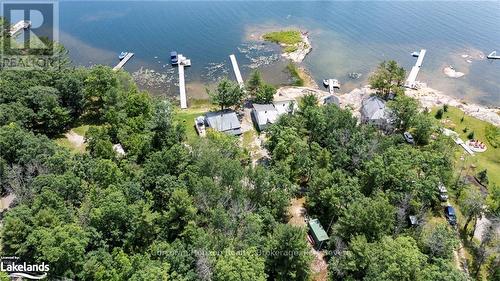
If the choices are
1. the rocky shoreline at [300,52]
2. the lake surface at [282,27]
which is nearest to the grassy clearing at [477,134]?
the lake surface at [282,27]

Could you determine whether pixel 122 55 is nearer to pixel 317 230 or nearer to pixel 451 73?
pixel 317 230

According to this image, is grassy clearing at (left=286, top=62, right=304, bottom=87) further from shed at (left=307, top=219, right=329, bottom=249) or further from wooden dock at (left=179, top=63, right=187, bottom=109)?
shed at (left=307, top=219, right=329, bottom=249)

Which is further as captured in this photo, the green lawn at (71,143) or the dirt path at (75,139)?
the dirt path at (75,139)

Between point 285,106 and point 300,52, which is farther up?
point 300,52

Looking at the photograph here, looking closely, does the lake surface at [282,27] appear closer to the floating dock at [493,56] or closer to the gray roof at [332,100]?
the floating dock at [493,56]

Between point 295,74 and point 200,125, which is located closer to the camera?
point 200,125

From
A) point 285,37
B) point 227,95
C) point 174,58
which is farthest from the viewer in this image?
point 285,37


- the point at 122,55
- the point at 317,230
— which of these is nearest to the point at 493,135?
the point at 317,230

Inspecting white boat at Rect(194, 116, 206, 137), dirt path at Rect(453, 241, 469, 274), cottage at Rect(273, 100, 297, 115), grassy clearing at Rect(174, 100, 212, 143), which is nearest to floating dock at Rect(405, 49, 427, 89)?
cottage at Rect(273, 100, 297, 115)

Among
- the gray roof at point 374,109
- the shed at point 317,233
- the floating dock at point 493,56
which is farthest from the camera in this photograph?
the floating dock at point 493,56
